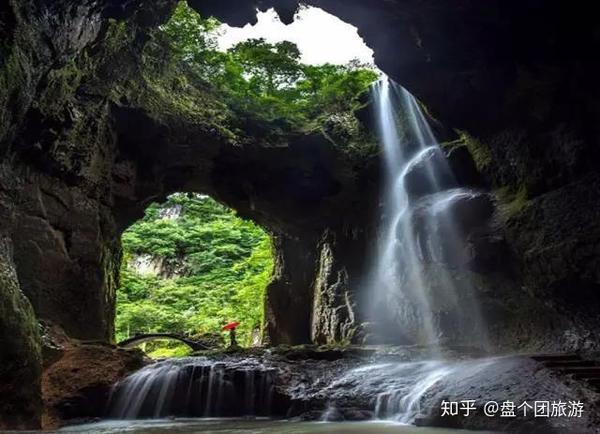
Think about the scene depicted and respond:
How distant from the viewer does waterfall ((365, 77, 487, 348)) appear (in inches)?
448

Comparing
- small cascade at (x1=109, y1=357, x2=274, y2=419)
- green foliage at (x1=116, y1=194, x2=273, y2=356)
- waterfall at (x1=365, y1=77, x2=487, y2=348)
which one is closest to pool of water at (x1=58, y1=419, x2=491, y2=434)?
small cascade at (x1=109, y1=357, x2=274, y2=419)

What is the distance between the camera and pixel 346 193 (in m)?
15.5

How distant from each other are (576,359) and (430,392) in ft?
6.80

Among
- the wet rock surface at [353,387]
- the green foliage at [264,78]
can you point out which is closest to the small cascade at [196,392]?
the wet rock surface at [353,387]

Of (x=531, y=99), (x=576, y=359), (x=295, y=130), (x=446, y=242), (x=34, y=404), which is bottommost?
(x=34, y=404)

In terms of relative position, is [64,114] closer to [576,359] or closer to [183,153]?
[183,153]

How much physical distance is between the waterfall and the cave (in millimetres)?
63

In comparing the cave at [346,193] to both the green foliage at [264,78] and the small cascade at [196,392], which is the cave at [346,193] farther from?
the green foliage at [264,78]

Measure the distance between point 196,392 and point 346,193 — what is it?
8.17 metres

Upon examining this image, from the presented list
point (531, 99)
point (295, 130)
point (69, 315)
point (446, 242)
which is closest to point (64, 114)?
point (69, 315)

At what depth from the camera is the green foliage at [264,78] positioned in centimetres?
1475

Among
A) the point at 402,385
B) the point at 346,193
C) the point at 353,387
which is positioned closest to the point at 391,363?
the point at 353,387

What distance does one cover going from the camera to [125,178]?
13.8 m

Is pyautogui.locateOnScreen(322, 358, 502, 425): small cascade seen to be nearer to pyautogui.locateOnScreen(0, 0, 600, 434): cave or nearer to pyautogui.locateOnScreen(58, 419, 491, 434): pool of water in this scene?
pyautogui.locateOnScreen(0, 0, 600, 434): cave
